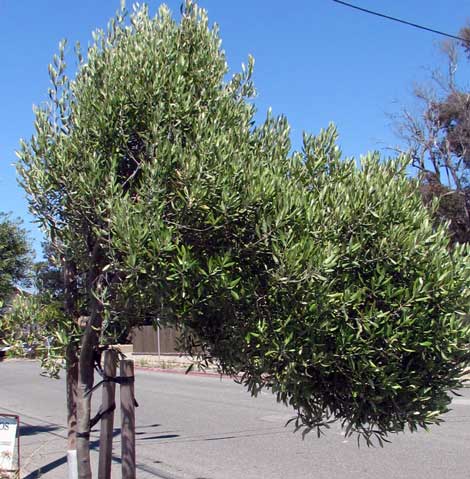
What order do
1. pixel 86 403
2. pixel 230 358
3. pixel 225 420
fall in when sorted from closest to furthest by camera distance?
pixel 230 358
pixel 86 403
pixel 225 420

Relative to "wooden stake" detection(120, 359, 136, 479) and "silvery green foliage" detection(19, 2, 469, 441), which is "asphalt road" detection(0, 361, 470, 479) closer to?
"wooden stake" detection(120, 359, 136, 479)

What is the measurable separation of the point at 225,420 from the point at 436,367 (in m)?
11.1

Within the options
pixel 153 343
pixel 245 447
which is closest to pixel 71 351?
pixel 245 447

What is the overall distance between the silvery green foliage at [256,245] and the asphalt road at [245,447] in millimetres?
5821

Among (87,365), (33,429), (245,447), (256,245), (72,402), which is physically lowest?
(245,447)

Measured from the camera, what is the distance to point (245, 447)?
10.9 metres

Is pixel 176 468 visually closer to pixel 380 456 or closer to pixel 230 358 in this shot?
pixel 380 456

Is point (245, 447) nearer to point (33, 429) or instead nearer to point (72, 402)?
point (33, 429)

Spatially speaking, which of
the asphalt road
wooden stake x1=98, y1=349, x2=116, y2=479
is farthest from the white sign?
wooden stake x1=98, y1=349, x2=116, y2=479

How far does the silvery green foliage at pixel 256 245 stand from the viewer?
316cm

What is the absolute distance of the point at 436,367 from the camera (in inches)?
131

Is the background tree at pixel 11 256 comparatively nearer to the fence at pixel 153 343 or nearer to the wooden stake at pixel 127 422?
the wooden stake at pixel 127 422

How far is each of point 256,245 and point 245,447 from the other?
8267 mm

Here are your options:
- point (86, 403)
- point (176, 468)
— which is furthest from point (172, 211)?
point (176, 468)
